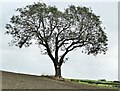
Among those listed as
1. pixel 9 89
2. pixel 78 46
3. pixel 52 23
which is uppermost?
pixel 52 23

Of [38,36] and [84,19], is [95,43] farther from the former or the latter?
[38,36]

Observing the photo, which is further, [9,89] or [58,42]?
[58,42]

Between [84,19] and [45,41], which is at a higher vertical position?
[84,19]

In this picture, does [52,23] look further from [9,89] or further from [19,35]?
[9,89]

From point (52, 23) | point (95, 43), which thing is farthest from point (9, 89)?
point (95, 43)

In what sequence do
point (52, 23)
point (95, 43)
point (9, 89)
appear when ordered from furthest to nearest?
1. point (95, 43)
2. point (52, 23)
3. point (9, 89)

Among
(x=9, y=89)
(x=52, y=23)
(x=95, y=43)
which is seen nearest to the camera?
(x=9, y=89)

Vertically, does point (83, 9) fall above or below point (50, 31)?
above

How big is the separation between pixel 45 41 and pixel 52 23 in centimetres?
233

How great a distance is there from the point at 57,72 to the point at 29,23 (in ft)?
21.9

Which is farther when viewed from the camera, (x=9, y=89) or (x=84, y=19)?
(x=84, y=19)

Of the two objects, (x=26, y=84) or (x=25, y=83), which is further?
(x=25, y=83)

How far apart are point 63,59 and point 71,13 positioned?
562 cm

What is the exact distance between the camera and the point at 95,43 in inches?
1617
